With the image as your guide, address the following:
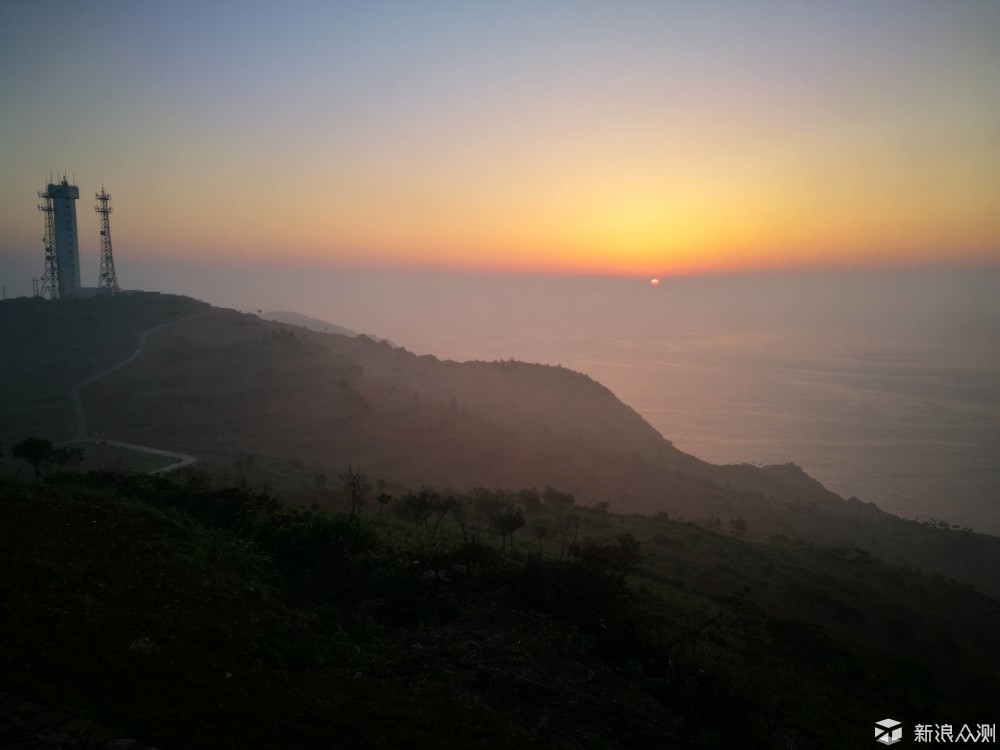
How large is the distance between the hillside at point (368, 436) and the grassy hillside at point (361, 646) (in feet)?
60.5

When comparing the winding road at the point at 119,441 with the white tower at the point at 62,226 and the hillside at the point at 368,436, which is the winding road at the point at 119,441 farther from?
the white tower at the point at 62,226

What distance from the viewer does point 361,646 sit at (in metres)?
9.56

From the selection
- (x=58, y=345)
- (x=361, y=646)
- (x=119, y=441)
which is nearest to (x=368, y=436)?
(x=119, y=441)

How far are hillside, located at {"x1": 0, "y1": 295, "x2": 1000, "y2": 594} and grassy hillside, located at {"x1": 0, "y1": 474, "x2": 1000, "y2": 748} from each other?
60.5ft

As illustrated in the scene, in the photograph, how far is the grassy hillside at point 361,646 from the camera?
689cm

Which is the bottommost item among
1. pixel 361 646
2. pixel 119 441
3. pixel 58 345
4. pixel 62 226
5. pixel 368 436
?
pixel 368 436

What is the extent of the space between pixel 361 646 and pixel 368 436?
43.3 m

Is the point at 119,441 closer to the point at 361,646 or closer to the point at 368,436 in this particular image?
the point at 368,436

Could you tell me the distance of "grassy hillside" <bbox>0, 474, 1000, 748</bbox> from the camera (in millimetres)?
6895

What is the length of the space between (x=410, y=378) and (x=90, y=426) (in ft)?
121

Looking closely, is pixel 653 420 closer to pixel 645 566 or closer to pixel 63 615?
pixel 645 566

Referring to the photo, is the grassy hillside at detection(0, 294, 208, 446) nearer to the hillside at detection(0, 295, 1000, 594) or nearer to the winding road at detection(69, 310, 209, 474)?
the hillside at detection(0, 295, 1000, 594)

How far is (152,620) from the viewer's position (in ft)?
26.8

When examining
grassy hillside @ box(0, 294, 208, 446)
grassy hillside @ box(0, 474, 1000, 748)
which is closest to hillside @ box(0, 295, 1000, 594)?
grassy hillside @ box(0, 294, 208, 446)
